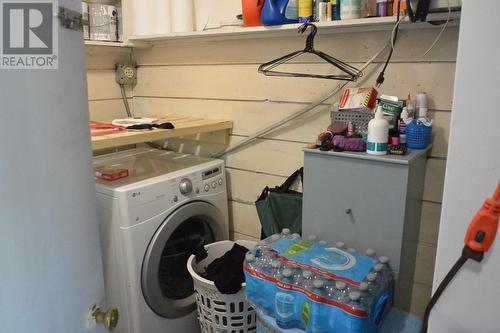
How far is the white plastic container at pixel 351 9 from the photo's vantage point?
1414 millimetres

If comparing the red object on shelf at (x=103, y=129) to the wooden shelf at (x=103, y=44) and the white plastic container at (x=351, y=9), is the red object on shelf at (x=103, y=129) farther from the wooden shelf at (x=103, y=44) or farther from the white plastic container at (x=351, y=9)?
the white plastic container at (x=351, y=9)

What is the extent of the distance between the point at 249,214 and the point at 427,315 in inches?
55.5

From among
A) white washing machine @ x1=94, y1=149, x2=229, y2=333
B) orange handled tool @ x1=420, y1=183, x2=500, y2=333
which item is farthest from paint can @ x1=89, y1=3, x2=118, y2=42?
orange handled tool @ x1=420, y1=183, x2=500, y2=333

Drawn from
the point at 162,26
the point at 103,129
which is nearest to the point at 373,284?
the point at 103,129

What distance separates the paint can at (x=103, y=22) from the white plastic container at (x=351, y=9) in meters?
1.22

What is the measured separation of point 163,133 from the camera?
167cm

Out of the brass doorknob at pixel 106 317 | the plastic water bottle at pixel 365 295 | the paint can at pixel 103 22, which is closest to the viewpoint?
the brass doorknob at pixel 106 317

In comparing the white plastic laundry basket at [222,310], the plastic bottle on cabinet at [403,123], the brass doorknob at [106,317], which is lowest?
the white plastic laundry basket at [222,310]

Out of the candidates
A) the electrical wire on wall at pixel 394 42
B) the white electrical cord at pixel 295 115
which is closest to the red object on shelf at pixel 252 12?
the white electrical cord at pixel 295 115

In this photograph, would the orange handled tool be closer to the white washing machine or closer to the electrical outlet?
the white washing machine

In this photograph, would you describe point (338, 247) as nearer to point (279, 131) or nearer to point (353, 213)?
point (353, 213)

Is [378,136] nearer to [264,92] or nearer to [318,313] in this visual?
[318,313]

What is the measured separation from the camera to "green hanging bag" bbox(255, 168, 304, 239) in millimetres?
Result: 1713

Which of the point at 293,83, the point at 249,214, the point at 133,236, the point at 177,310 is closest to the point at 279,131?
the point at 293,83
